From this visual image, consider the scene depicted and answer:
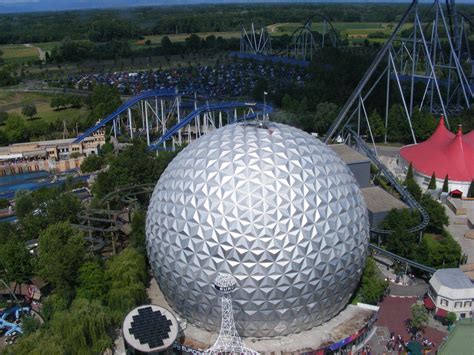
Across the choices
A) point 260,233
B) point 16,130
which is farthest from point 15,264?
point 16,130

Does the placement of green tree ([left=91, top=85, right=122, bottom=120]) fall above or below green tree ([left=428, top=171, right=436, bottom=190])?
above

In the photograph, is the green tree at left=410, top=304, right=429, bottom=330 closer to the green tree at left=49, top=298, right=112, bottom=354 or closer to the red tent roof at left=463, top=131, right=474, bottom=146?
the green tree at left=49, top=298, right=112, bottom=354

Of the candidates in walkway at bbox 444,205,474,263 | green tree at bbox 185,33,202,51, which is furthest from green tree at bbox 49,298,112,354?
green tree at bbox 185,33,202,51

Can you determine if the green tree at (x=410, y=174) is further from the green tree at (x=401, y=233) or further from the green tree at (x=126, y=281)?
the green tree at (x=126, y=281)

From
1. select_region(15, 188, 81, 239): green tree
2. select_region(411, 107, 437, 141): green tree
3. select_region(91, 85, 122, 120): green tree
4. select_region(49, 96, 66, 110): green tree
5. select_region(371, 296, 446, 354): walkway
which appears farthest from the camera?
select_region(49, 96, 66, 110): green tree

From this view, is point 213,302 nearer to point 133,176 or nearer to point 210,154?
point 210,154

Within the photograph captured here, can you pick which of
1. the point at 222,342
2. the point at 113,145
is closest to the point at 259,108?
the point at 113,145

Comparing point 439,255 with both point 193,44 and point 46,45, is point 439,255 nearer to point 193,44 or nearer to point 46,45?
point 193,44
